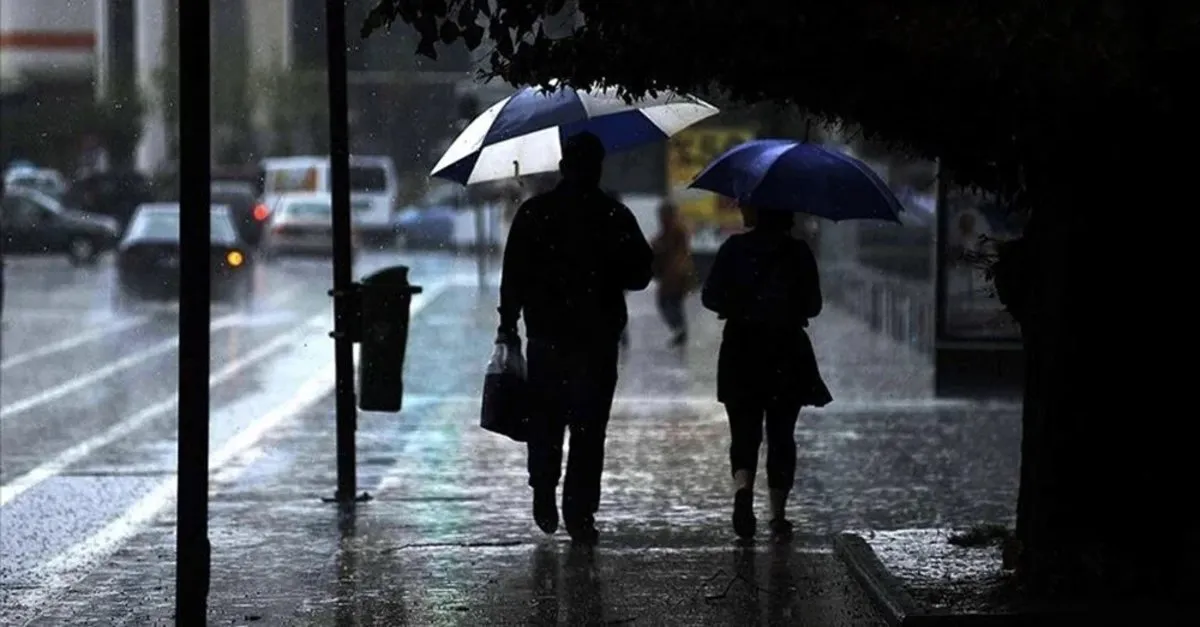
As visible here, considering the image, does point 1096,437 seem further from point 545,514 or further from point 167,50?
point 167,50

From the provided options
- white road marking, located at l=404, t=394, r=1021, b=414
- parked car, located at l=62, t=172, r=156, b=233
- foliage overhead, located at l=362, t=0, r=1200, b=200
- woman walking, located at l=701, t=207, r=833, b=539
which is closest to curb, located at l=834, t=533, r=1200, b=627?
foliage overhead, located at l=362, t=0, r=1200, b=200

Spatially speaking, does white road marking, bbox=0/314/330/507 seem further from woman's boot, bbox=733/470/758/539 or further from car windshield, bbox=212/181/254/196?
car windshield, bbox=212/181/254/196

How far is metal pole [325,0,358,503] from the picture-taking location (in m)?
11.3

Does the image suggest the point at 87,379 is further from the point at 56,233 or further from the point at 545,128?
the point at 56,233

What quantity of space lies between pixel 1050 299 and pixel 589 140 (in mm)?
2697

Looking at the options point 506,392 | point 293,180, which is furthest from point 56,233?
point 506,392

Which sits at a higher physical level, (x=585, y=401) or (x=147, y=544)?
(x=585, y=401)

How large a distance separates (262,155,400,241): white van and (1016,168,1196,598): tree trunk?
41.0 meters

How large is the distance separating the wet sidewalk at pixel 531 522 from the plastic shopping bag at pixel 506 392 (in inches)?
21.9

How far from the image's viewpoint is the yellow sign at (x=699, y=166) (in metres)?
28.9

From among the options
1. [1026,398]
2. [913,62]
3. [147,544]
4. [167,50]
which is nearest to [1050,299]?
[1026,398]

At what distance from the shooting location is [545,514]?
10.3 meters

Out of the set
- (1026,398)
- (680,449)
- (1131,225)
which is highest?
(1131,225)

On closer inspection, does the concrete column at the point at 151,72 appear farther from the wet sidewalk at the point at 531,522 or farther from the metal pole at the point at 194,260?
the metal pole at the point at 194,260
